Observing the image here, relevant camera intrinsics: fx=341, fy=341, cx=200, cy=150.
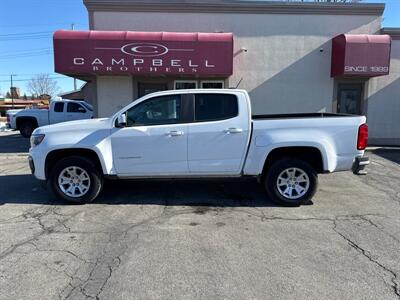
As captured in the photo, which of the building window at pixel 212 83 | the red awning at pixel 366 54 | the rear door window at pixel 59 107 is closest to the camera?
the red awning at pixel 366 54

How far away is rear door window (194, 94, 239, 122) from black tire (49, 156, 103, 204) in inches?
79.0

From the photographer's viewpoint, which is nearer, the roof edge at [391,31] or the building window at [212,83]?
the roof edge at [391,31]

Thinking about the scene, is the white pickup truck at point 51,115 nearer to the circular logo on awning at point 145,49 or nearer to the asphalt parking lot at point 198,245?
the circular logo on awning at point 145,49

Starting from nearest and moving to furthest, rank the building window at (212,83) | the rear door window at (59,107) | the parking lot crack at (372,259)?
the parking lot crack at (372,259), the building window at (212,83), the rear door window at (59,107)

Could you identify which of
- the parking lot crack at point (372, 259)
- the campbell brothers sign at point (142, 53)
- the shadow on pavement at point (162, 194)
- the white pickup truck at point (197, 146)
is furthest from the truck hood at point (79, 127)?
the campbell brothers sign at point (142, 53)

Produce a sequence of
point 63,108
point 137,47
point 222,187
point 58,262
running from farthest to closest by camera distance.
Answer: point 63,108 → point 137,47 → point 222,187 → point 58,262

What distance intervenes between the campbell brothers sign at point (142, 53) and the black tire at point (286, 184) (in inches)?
251

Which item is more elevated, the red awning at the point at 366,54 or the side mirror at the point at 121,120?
the red awning at the point at 366,54

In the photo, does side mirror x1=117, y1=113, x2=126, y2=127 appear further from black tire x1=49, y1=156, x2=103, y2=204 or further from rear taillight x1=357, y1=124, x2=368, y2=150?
rear taillight x1=357, y1=124, x2=368, y2=150

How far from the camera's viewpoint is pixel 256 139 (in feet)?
19.2

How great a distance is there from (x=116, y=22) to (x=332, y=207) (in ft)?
33.9

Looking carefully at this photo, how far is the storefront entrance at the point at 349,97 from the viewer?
1338 cm

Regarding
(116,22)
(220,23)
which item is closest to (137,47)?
(116,22)

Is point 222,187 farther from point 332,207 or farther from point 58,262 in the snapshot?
point 58,262
